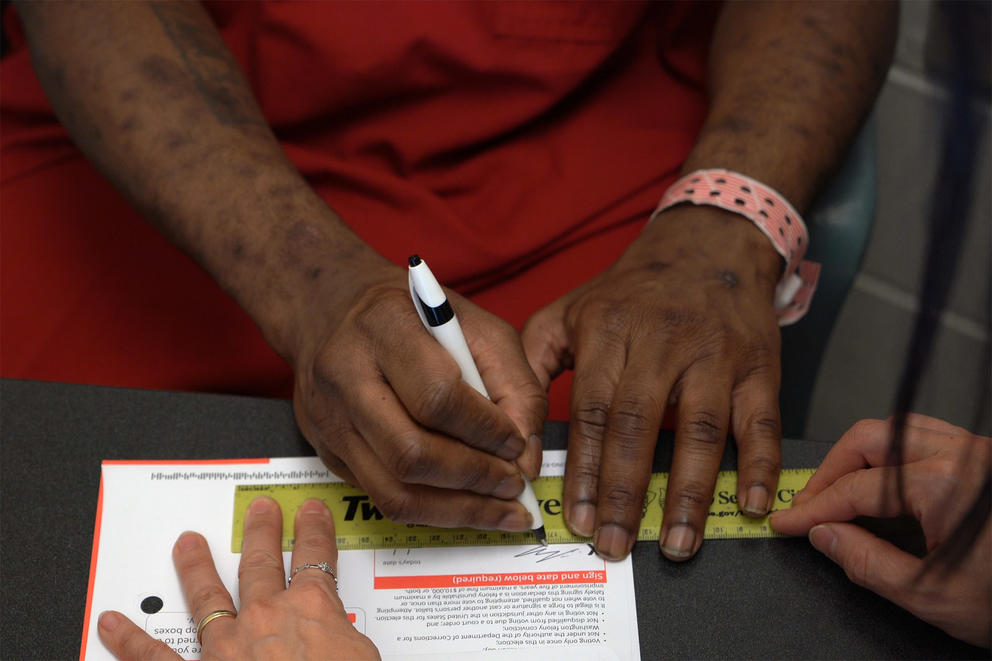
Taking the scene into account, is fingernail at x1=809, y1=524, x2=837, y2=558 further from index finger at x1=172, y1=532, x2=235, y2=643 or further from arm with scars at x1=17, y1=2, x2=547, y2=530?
index finger at x1=172, y1=532, x2=235, y2=643

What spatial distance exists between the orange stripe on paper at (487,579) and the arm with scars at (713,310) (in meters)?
0.03

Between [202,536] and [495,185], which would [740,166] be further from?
[202,536]

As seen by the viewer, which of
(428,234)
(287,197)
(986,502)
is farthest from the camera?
(428,234)

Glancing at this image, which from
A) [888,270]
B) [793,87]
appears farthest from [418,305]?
[888,270]

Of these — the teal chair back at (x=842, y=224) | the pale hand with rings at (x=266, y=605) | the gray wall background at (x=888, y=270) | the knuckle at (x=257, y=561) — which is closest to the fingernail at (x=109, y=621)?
the pale hand with rings at (x=266, y=605)

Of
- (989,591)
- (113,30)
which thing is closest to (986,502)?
(989,591)

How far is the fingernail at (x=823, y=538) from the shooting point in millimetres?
736

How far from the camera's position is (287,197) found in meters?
0.93

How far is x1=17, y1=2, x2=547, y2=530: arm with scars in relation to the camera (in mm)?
729

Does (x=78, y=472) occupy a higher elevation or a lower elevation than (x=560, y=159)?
lower

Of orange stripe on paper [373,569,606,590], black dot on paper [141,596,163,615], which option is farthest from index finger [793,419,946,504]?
black dot on paper [141,596,163,615]

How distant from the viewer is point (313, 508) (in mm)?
785

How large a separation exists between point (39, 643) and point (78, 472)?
16cm

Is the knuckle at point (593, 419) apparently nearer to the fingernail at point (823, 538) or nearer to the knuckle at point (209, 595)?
the fingernail at point (823, 538)
